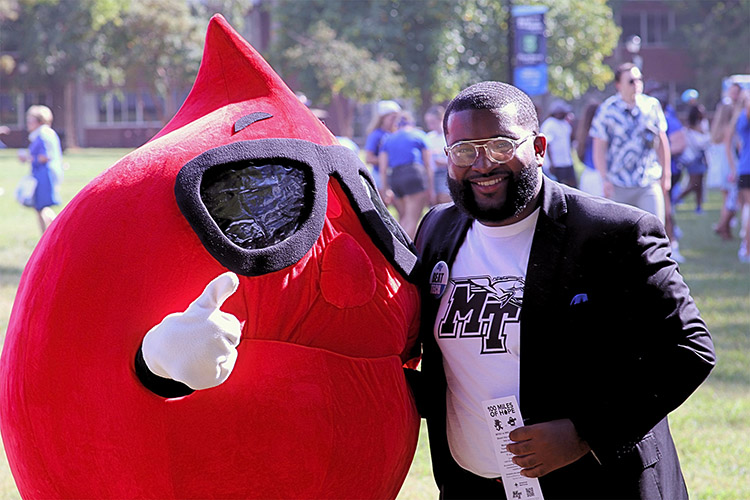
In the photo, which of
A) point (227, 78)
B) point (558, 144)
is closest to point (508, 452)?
point (227, 78)

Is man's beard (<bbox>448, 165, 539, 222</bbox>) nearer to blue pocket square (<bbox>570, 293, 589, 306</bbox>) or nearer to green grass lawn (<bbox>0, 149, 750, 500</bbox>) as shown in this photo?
blue pocket square (<bbox>570, 293, 589, 306</bbox>)

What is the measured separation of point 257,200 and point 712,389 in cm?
480

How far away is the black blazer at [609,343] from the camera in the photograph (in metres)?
2.50

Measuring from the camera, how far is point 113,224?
229 centimetres

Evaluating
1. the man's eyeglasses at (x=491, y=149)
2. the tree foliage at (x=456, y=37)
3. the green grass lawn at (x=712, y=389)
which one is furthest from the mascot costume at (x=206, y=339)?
the tree foliage at (x=456, y=37)

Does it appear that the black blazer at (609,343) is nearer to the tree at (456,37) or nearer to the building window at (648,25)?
the tree at (456,37)

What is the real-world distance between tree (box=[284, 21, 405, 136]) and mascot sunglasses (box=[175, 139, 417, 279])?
26.4 m

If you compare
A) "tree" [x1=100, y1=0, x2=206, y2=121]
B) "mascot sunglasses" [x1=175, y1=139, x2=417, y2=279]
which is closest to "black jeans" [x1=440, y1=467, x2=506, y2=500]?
"mascot sunglasses" [x1=175, y1=139, x2=417, y2=279]

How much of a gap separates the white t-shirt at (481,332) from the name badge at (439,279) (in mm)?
17

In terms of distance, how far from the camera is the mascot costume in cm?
221

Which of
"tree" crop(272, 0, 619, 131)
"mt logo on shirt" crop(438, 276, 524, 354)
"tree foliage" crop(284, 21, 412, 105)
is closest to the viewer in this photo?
"mt logo on shirt" crop(438, 276, 524, 354)

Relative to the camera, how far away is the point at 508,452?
2.56 metres

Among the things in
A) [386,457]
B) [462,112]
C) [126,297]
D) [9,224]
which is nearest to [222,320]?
[126,297]

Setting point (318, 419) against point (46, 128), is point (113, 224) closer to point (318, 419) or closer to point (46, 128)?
point (318, 419)
